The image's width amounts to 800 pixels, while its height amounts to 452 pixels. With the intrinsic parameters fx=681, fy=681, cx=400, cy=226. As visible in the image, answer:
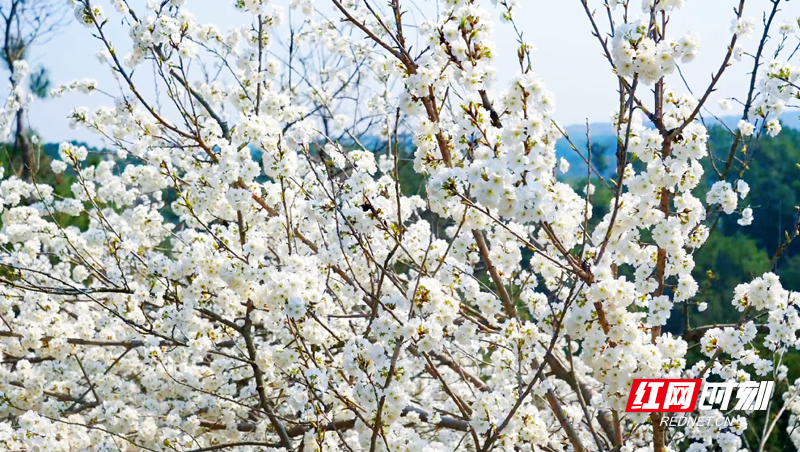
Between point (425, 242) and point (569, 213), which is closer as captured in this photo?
point (569, 213)

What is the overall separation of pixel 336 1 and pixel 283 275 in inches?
47.4

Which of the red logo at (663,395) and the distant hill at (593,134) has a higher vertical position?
the distant hill at (593,134)

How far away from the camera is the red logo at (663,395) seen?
2.87 meters

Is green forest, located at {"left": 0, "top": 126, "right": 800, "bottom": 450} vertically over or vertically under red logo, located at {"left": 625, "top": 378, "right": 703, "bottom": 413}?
over

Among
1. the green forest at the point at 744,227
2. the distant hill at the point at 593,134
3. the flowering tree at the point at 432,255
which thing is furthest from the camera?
the green forest at the point at 744,227

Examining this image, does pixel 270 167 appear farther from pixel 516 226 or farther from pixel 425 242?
pixel 516 226

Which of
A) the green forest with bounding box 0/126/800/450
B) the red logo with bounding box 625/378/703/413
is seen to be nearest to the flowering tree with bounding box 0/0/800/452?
the red logo with bounding box 625/378/703/413

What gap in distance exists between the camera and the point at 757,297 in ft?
10.3

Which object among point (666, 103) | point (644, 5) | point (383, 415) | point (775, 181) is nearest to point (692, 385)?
point (666, 103)

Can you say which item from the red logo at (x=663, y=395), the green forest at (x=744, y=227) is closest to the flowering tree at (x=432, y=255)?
the red logo at (x=663, y=395)

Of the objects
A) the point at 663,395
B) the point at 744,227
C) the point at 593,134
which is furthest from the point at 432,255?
the point at 744,227

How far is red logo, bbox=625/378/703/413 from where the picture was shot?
2.87 meters

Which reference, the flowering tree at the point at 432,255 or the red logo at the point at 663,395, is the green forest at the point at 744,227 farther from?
the red logo at the point at 663,395

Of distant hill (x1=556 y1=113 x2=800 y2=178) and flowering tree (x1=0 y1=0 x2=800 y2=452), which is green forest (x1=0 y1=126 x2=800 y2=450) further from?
flowering tree (x1=0 y1=0 x2=800 y2=452)
